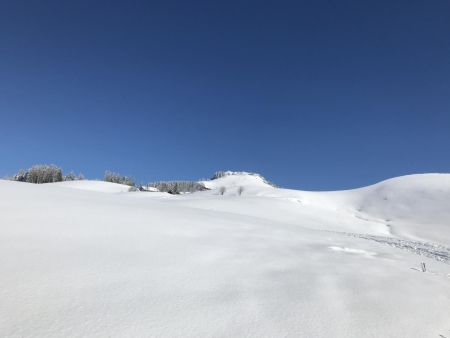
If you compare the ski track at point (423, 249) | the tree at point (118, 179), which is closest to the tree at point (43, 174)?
the tree at point (118, 179)

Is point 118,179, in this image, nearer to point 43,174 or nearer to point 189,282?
point 43,174

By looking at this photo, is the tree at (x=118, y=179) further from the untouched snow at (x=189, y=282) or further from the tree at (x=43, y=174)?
the untouched snow at (x=189, y=282)

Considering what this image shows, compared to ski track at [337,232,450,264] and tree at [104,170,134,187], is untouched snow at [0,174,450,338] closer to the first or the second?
ski track at [337,232,450,264]

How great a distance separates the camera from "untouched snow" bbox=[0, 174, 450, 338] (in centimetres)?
321

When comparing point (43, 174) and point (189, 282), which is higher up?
point (43, 174)

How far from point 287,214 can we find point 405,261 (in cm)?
1717

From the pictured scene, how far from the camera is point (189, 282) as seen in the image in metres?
4.19

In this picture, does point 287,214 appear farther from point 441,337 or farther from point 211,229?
point 441,337

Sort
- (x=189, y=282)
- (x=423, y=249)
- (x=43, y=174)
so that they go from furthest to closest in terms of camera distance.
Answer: (x=43, y=174) → (x=423, y=249) → (x=189, y=282)

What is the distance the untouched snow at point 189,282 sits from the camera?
10.5ft

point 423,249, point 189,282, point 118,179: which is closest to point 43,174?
point 118,179

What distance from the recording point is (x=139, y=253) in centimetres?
510

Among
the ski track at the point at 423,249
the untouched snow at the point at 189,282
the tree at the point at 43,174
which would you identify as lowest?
the ski track at the point at 423,249

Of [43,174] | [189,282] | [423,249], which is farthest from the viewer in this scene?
[43,174]
